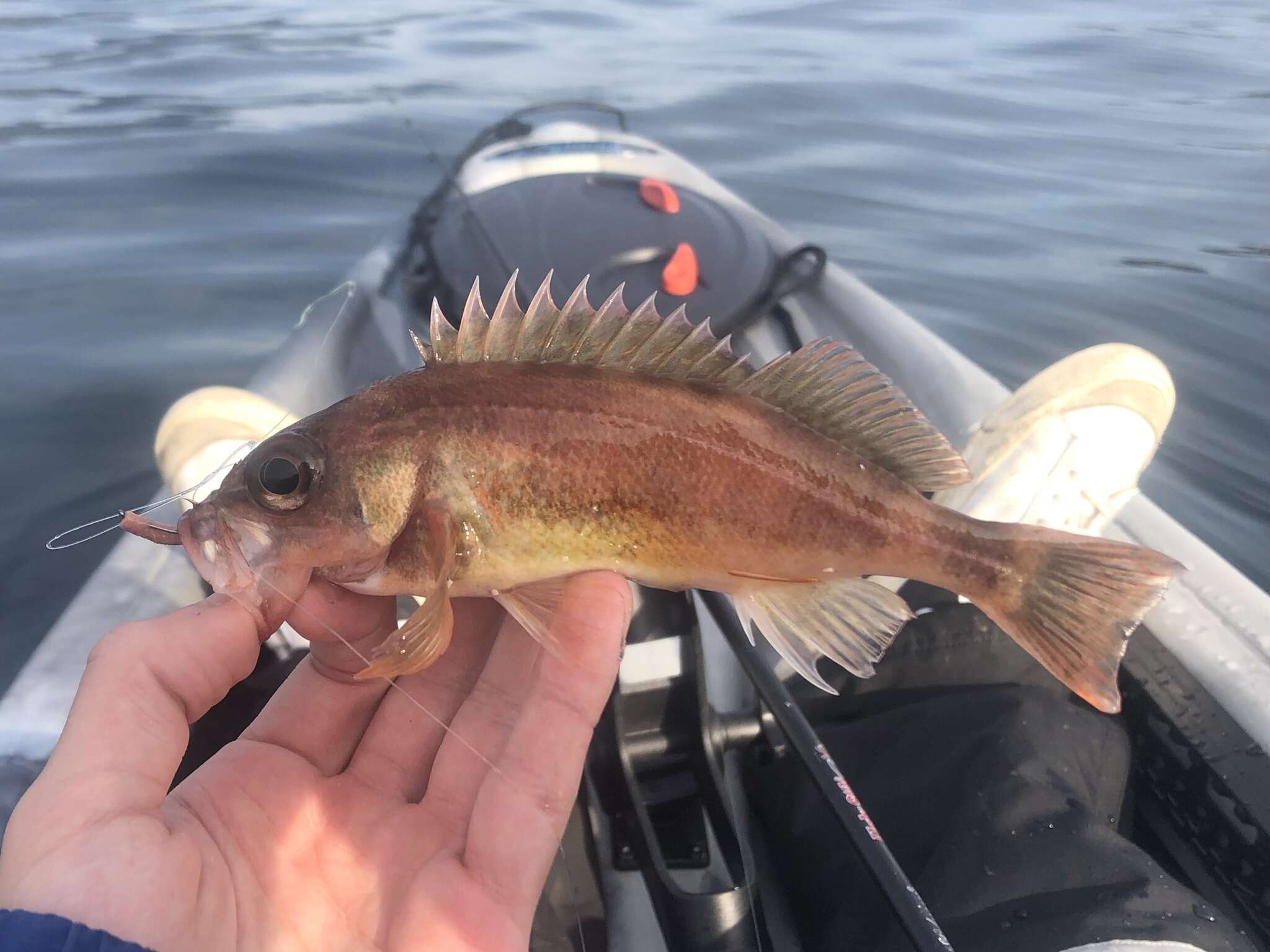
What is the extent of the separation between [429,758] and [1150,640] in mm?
2497

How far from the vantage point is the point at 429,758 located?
2.08 metres

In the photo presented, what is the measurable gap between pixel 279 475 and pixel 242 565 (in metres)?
0.21

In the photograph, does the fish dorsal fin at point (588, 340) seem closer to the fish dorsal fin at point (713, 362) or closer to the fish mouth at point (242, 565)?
the fish dorsal fin at point (713, 362)

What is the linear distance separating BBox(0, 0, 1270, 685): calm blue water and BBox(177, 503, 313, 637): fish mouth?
3.21 metres

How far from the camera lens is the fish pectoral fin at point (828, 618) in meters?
2.08

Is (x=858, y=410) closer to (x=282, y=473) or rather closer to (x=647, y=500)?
(x=647, y=500)

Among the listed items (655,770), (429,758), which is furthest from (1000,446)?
(429,758)

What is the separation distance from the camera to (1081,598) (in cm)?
204

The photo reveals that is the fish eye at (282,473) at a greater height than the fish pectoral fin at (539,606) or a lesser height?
greater

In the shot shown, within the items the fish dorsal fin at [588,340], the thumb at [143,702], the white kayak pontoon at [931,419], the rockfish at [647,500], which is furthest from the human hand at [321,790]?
the white kayak pontoon at [931,419]

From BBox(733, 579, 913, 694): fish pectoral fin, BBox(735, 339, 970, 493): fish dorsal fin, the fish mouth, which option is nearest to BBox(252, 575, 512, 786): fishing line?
the fish mouth

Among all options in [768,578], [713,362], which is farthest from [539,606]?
[713,362]

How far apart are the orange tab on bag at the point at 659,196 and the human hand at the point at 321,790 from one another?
3.16m

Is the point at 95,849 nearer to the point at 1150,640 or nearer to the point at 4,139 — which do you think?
the point at 1150,640
